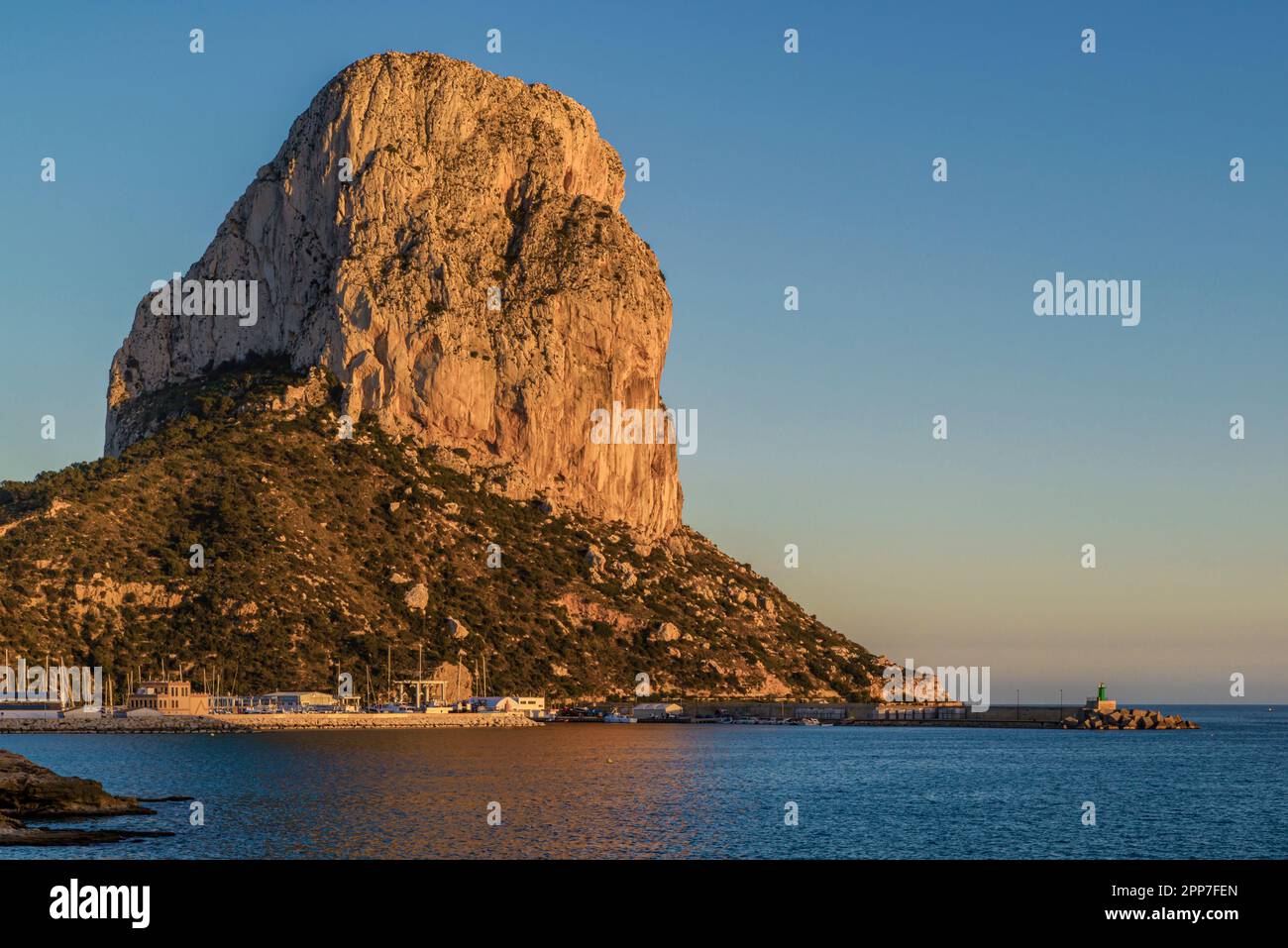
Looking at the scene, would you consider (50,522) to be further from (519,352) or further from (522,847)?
(522,847)

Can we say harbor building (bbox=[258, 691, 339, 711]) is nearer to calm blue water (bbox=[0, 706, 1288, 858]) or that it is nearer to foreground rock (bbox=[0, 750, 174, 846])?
calm blue water (bbox=[0, 706, 1288, 858])

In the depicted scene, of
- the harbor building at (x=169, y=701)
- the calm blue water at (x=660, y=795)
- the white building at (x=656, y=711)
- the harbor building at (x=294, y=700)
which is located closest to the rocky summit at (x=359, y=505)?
the harbor building at (x=294, y=700)

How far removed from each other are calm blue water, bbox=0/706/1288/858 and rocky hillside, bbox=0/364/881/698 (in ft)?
46.6

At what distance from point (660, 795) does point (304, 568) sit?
290ft

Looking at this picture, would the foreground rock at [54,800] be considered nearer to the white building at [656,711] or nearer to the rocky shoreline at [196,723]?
the rocky shoreline at [196,723]

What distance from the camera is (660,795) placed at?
8588 centimetres

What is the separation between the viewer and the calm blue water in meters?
61.5

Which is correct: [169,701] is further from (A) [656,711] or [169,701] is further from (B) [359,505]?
(A) [656,711]

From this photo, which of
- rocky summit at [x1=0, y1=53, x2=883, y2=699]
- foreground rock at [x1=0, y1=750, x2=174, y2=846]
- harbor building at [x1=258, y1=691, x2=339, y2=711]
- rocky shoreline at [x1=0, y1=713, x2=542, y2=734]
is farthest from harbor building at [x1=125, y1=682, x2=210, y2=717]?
foreground rock at [x1=0, y1=750, x2=174, y2=846]

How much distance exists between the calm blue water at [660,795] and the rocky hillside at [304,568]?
46.6 ft
